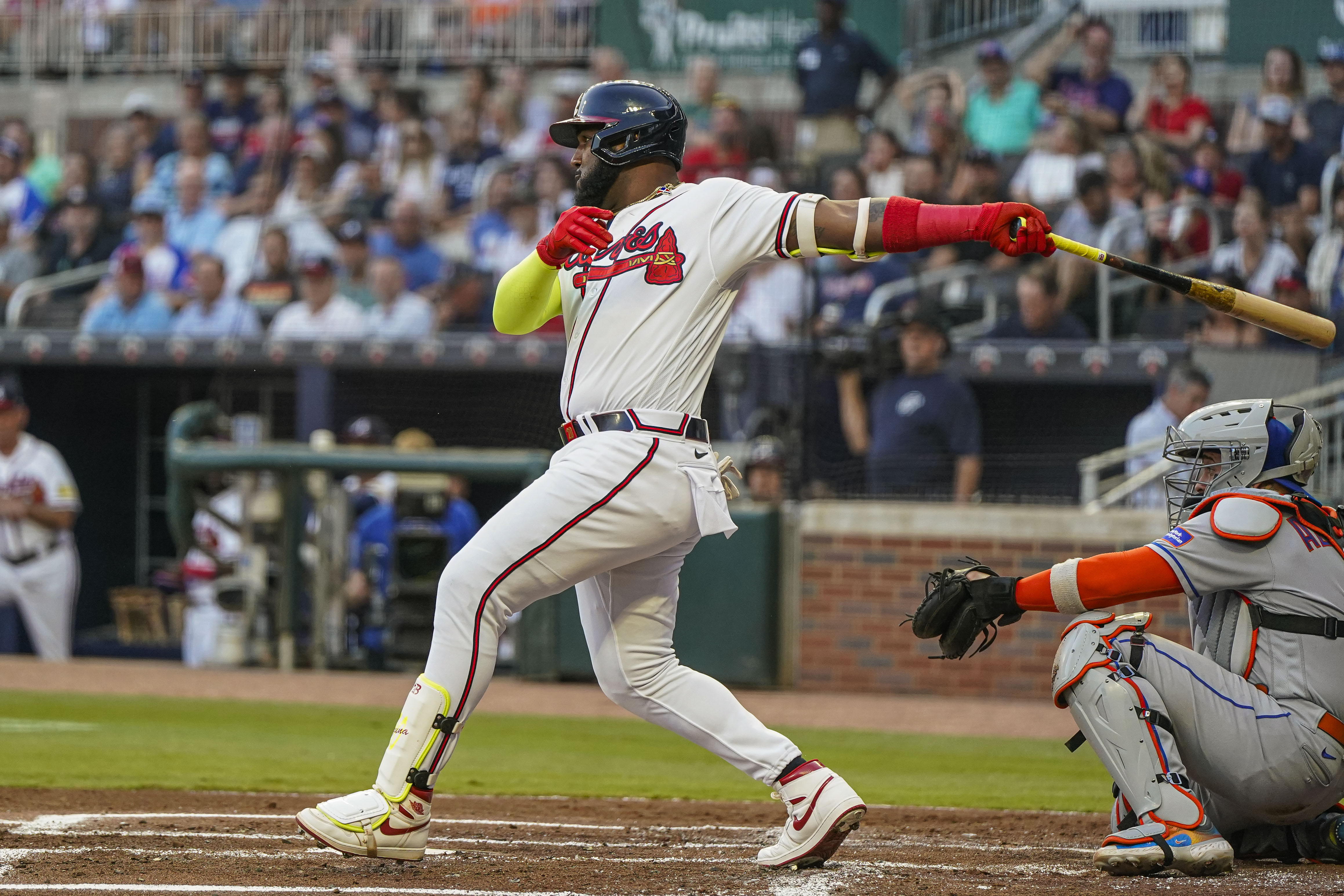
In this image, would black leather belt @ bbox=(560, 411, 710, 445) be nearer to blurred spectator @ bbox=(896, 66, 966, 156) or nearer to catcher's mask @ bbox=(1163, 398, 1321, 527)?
catcher's mask @ bbox=(1163, 398, 1321, 527)

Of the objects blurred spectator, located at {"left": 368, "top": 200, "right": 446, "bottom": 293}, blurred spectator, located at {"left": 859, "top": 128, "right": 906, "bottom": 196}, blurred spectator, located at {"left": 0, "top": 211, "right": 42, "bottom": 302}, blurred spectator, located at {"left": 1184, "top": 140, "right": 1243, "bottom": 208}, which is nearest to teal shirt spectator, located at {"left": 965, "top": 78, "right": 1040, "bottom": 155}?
blurred spectator, located at {"left": 859, "top": 128, "right": 906, "bottom": 196}

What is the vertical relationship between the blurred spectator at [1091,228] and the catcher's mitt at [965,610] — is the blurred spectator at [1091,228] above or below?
above

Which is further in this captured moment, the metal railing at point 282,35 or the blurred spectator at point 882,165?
the metal railing at point 282,35

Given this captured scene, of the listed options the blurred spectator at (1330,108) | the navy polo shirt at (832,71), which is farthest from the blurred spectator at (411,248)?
the blurred spectator at (1330,108)

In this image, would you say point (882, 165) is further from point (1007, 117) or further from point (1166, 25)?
point (1166, 25)

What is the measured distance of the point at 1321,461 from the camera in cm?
801

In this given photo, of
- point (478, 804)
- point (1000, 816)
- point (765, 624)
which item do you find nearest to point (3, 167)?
point (765, 624)

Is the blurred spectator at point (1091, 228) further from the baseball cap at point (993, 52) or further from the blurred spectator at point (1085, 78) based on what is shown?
the baseball cap at point (993, 52)

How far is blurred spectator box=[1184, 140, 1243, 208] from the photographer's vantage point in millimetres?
10000

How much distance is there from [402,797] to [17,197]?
1165 cm

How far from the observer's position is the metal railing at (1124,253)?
31.2 feet

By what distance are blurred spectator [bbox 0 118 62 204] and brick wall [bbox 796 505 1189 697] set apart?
26.8 feet

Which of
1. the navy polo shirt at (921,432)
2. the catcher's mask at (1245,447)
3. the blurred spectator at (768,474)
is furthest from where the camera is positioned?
the blurred spectator at (768,474)

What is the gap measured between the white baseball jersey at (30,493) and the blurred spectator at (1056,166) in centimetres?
655
